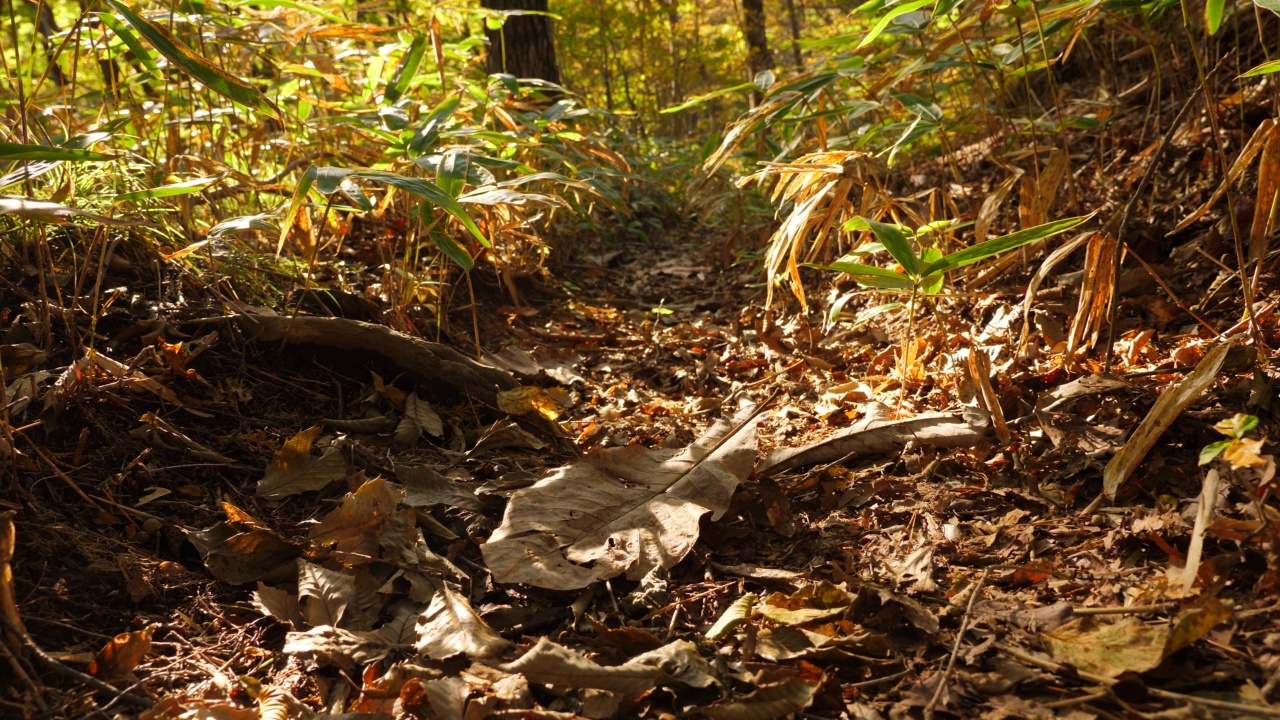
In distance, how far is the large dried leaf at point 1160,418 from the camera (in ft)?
4.84

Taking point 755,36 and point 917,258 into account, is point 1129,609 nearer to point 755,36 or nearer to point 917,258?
point 917,258

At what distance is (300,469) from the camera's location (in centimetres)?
173

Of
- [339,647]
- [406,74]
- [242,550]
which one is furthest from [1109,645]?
[406,74]

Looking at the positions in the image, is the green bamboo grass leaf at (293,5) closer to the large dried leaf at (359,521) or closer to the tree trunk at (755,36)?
the large dried leaf at (359,521)

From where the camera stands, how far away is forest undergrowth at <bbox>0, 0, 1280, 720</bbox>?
3.87 feet

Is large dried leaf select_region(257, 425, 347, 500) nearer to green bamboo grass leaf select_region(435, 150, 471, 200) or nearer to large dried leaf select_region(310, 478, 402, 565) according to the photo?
large dried leaf select_region(310, 478, 402, 565)

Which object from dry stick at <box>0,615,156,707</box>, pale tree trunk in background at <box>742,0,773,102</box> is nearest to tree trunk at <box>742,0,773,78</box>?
pale tree trunk in background at <box>742,0,773,102</box>

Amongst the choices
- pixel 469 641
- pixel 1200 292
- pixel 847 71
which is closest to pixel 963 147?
pixel 847 71

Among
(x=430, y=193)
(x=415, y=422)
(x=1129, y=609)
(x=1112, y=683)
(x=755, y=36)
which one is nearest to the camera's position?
(x=1112, y=683)

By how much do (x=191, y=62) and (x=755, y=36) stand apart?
8.83 m

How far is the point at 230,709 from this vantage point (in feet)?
3.66

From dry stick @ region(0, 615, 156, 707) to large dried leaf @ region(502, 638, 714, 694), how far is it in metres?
0.50

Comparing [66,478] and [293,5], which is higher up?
[293,5]

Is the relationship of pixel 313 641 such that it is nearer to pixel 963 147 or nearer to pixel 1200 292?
pixel 1200 292
